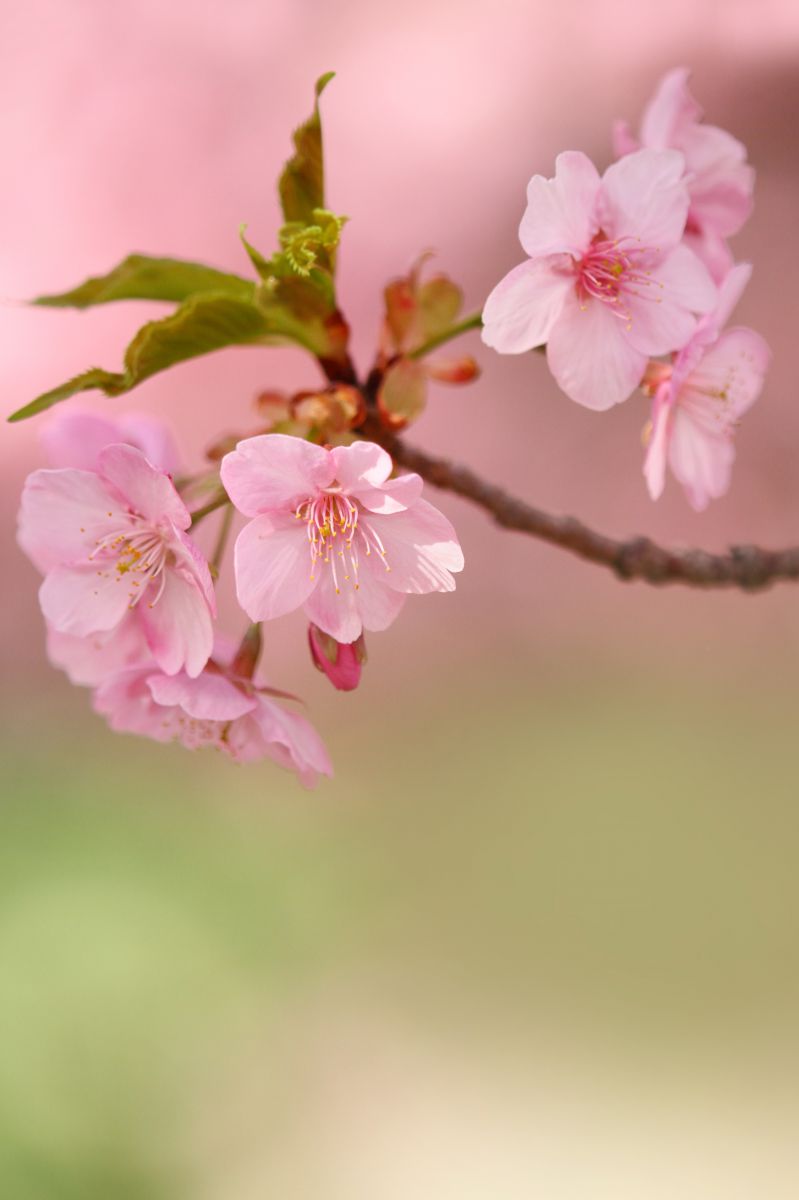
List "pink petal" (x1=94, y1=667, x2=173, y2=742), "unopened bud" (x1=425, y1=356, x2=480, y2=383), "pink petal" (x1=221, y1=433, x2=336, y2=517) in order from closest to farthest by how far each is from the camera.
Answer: "pink petal" (x1=221, y1=433, x2=336, y2=517) < "pink petal" (x1=94, y1=667, x2=173, y2=742) < "unopened bud" (x1=425, y1=356, x2=480, y2=383)

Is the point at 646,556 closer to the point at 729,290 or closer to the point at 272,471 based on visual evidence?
the point at 729,290

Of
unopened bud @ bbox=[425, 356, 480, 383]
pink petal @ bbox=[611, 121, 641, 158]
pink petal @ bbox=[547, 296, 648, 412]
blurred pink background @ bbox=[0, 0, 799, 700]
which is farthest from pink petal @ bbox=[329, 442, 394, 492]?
blurred pink background @ bbox=[0, 0, 799, 700]

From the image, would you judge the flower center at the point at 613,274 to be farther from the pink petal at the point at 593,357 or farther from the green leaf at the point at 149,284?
the green leaf at the point at 149,284

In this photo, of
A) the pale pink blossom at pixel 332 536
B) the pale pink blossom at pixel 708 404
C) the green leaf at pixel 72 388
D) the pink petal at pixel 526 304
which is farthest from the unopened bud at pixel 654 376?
the green leaf at pixel 72 388

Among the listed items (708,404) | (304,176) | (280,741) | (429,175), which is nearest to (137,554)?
(280,741)

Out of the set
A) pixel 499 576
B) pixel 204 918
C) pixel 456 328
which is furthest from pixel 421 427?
pixel 456 328

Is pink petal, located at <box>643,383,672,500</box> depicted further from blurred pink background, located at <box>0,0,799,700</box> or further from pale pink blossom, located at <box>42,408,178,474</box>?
blurred pink background, located at <box>0,0,799,700</box>
